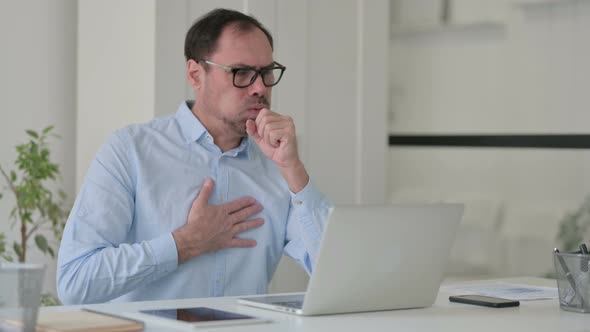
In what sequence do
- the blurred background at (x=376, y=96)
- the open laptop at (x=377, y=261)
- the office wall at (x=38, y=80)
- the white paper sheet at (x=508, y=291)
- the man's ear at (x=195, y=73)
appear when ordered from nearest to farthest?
the open laptop at (x=377, y=261), the white paper sheet at (x=508, y=291), the man's ear at (x=195, y=73), the blurred background at (x=376, y=96), the office wall at (x=38, y=80)

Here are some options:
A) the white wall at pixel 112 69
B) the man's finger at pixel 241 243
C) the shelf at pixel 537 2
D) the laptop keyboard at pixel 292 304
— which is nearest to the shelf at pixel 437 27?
the shelf at pixel 537 2

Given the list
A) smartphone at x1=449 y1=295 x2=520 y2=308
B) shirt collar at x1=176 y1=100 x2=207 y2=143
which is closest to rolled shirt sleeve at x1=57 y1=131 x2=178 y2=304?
shirt collar at x1=176 y1=100 x2=207 y2=143

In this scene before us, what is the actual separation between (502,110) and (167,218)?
6.07ft

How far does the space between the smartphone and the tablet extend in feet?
1.95

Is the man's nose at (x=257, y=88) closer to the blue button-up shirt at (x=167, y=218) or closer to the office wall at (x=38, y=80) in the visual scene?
the blue button-up shirt at (x=167, y=218)

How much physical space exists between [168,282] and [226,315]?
2.62 feet

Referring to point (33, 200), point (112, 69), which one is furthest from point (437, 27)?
point (33, 200)

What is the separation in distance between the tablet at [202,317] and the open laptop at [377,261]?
0.43 feet

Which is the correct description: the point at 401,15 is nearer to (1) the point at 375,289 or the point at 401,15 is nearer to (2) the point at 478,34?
(2) the point at 478,34

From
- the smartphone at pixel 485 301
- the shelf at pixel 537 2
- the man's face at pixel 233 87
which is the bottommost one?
the smartphone at pixel 485 301

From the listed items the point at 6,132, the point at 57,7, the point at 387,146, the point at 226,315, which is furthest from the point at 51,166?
the point at 226,315

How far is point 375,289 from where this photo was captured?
2021 millimetres

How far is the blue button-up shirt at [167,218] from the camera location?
2496 millimetres

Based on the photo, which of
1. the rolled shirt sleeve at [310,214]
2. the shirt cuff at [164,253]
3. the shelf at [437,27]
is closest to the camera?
the shirt cuff at [164,253]
